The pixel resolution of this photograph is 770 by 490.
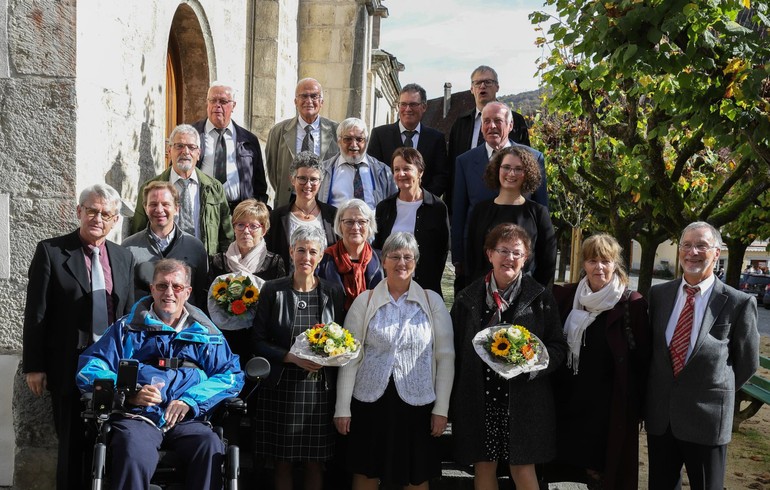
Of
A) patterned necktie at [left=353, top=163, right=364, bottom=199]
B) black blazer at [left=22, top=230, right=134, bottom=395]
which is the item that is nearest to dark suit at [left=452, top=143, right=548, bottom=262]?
patterned necktie at [left=353, top=163, right=364, bottom=199]

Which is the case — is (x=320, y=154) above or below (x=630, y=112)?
below

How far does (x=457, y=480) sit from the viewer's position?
214 inches

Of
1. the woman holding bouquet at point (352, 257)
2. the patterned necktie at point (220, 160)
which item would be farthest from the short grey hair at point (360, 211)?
the patterned necktie at point (220, 160)

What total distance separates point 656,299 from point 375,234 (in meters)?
1.89

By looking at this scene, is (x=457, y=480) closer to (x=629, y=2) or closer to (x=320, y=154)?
(x=320, y=154)

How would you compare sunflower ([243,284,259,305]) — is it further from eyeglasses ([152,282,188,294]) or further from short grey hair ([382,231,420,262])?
short grey hair ([382,231,420,262])

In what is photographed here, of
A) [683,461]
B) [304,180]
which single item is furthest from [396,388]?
[683,461]

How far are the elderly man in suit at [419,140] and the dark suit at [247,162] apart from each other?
112 centimetres

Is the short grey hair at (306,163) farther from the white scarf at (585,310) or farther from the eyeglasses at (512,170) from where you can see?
the white scarf at (585,310)

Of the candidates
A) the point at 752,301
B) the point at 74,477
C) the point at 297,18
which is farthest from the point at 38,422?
the point at 297,18

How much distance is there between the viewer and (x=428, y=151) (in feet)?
20.9

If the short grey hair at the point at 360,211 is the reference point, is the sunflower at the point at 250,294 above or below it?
below

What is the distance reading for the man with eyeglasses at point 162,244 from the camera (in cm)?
466

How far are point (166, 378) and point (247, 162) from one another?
7.82 ft
